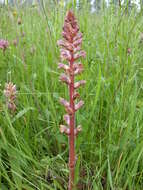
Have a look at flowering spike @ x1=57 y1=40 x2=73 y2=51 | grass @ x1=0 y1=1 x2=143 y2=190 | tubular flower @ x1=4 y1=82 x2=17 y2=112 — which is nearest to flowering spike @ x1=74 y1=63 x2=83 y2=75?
flowering spike @ x1=57 y1=40 x2=73 y2=51

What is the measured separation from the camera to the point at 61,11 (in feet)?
7.98

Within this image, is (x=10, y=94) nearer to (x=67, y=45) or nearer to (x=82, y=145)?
(x=82, y=145)

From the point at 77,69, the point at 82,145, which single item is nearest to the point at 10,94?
the point at 82,145

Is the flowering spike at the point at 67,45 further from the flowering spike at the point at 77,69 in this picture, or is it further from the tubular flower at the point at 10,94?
the tubular flower at the point at 10,94

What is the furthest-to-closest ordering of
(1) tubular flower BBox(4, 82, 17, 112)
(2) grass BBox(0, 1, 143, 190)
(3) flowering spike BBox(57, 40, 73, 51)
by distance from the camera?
(1) tubular flower BBox(4, 82, 17, 112) < (2) grass BBox(0, 1, 143, 190) < (3) flowering spike BBox(57, 40, 73, 51)

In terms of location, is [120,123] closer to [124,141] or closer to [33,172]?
[124,141]

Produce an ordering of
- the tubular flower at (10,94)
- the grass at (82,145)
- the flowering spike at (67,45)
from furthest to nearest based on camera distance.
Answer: the tubular flower at (10,94) < the grass at (82,145) < the flowering spike at (67,45)

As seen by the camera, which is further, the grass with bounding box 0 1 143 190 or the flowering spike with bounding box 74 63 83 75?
the grass with bounding box 0 1 143 190

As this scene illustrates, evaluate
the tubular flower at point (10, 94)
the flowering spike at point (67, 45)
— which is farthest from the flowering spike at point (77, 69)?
the tubular flower at point (10, 94)

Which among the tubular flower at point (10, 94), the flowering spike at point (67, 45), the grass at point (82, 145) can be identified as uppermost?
the flowering spike at point (67, 45)

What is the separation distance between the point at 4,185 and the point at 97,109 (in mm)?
814

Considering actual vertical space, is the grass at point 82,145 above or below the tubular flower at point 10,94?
below

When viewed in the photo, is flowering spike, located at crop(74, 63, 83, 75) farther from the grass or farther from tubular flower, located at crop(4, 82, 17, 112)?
tubular flower, located at crop(4, 82, 17, 112)

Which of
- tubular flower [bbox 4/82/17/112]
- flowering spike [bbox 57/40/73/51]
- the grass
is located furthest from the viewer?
tubular flower [bbox 4/82/17/112]
